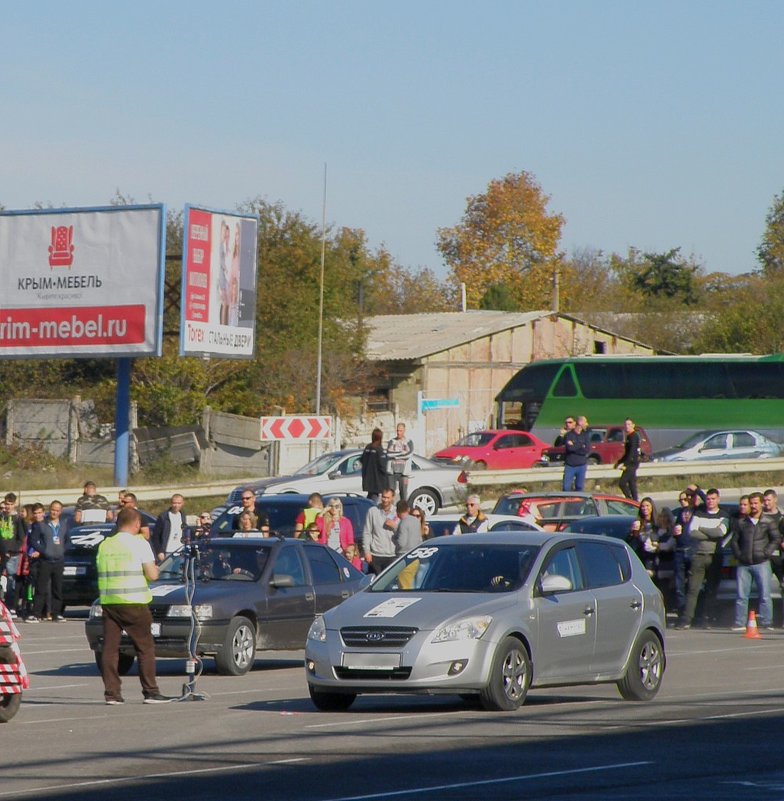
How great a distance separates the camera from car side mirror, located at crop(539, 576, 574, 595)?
44.5 feet

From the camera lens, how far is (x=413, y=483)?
34562 mm

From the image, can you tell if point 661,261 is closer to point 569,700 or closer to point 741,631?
point 741,631

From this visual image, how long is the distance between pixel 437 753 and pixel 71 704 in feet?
15.5

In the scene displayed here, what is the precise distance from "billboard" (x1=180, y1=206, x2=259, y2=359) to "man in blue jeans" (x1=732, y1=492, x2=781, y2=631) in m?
20.0

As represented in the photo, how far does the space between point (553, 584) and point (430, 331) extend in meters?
56.9

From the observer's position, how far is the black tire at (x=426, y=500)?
3459 cm

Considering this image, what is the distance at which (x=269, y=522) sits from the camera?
2561cm

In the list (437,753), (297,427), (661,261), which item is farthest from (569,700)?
(661,261)

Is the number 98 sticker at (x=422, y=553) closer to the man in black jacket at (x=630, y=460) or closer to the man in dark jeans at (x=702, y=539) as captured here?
the man in dark jeans at (x=702, y=539)

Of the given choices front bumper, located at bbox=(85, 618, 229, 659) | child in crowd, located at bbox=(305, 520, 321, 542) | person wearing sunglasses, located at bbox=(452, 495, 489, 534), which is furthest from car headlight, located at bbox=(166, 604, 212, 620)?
child in crowd, located at bbox=(305, 520, 321, 542)

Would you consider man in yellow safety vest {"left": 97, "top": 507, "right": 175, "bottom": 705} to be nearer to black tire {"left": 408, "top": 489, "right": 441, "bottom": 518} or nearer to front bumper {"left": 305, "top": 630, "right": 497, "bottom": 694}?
front bumper {"left": 305, "top": 630, "right": 497, "bottom": 694}

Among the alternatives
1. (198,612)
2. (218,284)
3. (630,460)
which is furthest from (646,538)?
(218,284)

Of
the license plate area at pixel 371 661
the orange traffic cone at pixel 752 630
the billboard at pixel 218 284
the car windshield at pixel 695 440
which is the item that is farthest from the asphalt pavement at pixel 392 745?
the car windshield at pixel 695 440

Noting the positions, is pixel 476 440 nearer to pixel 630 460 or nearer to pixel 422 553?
pixel 630 460
